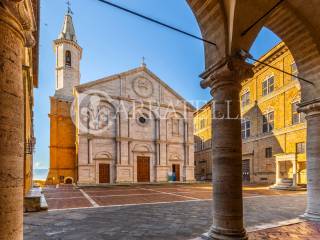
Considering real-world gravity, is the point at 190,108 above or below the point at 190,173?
above

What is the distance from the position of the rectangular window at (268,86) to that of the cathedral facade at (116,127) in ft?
31.4

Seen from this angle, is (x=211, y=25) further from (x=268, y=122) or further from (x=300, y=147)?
(x=268, y=122)

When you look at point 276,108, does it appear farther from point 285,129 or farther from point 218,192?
point 218,192

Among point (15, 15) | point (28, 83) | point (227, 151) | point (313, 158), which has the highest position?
point (28, 83)

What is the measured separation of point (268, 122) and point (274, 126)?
115 centimetres

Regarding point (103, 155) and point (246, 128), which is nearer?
point (103, 155)

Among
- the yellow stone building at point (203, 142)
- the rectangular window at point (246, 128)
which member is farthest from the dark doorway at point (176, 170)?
the rectangular window at point (246, 128)

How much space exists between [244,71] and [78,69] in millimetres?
31285

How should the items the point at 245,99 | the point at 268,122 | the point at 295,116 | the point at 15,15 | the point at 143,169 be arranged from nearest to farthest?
the point at 15,15
the point at 295,116
the point at 268,122
the point at 143,169
the point at 245,99

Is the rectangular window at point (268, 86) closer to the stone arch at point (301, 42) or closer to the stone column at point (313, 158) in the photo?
the stone arch at point (301, 42)

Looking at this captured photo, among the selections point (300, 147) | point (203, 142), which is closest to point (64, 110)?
point (203, 142)

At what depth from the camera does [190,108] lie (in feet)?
103

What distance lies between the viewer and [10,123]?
215 centimetres

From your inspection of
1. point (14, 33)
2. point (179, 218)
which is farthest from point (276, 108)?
point (14, 33)
